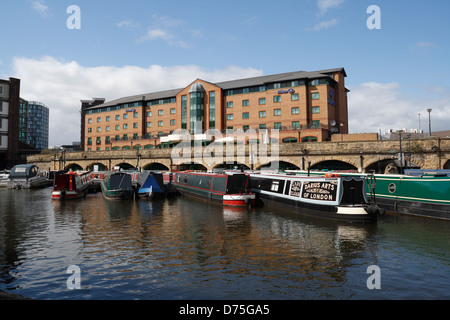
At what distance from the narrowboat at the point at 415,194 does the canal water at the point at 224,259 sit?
899mm

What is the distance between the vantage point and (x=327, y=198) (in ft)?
57.4

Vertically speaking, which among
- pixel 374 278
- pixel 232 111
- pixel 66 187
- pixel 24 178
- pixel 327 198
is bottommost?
pixel 374 278

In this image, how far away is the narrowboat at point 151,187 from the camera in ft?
94.0

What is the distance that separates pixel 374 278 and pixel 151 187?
2343 cm

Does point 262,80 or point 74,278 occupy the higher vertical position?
point 262,80

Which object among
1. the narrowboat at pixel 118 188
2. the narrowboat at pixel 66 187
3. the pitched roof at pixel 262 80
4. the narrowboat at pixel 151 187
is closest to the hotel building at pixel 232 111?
the pitched roof at pixel 262 80

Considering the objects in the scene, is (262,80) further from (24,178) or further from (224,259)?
(224,259)

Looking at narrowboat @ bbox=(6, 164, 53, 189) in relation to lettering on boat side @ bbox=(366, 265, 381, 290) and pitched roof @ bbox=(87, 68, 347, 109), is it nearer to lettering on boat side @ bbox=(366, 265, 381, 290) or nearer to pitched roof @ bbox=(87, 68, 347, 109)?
pitched roof @ bbox=(87, 68, 347, 109)

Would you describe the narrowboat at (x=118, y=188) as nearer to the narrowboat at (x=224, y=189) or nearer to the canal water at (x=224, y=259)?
the narrowboat at (x=224, y=189)

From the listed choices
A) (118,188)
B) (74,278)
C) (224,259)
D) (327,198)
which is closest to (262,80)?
(118,188)
